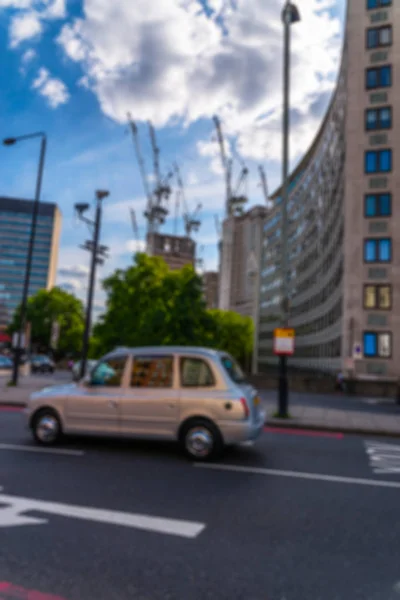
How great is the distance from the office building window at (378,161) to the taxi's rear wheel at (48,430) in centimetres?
3556

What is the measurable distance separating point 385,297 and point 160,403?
32.6 metres

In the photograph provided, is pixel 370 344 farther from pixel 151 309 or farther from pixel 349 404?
pixel 151 309

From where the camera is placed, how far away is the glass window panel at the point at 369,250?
123ft

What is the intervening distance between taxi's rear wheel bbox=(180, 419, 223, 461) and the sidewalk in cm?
552

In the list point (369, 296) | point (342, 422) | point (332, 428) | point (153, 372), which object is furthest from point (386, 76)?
point (153, 372)

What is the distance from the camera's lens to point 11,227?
183875 mm

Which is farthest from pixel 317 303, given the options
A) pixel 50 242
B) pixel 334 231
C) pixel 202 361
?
pixel 50 242

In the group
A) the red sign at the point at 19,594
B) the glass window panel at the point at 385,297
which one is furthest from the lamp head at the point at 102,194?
the glass window panel at the point at 385,297

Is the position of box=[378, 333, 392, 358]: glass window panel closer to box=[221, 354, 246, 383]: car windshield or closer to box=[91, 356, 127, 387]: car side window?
box=[221, 354, 246, 383]: car windshield

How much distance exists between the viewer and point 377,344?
36344 millimetres

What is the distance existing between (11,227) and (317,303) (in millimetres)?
153788

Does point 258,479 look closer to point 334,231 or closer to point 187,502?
point 187,502

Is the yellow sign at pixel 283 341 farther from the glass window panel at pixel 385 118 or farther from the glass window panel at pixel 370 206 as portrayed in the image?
the glass window panel at pixel 385 118

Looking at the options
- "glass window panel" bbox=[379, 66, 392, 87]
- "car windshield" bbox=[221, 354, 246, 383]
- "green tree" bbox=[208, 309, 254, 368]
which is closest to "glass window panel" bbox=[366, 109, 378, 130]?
"glass window panel" bbox=[379, 66, 392, 87]
